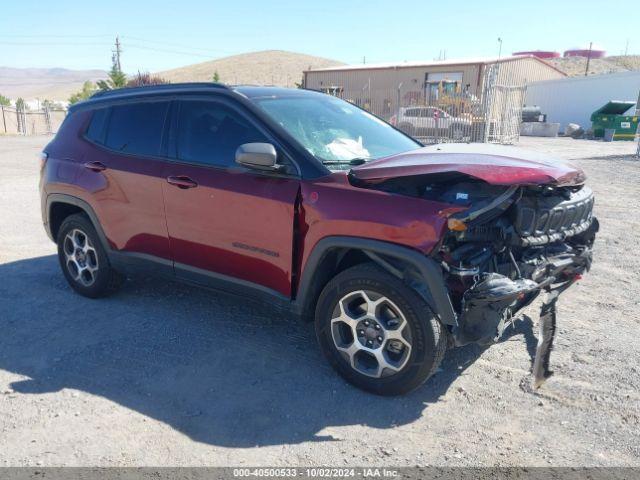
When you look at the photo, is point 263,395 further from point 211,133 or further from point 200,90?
point 200,90

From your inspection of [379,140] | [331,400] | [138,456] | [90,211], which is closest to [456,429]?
[331,400]

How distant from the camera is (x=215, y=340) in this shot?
4133 mm

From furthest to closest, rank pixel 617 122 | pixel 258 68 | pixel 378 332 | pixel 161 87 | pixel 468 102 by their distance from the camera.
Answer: pixel 258 68
pixel 617 122
pixel 468 102
pixel 161 87
pixel 378 332

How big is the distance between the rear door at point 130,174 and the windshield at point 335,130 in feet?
3.47

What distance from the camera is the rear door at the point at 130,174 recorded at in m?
4.27

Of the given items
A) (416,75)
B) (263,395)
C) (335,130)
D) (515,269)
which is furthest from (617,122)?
(263,395)

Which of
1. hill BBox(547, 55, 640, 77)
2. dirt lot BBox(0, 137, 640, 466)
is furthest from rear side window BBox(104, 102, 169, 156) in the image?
hill BBox(547, 55, 640, 77)

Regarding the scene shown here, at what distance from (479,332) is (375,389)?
2.48 feet

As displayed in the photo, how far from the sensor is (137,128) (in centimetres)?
449

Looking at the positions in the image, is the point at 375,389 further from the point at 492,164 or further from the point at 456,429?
the point at 492,164

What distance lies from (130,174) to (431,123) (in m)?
18.8

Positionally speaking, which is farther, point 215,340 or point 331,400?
point 215,340

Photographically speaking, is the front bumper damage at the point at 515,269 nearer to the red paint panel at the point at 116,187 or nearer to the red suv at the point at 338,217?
the red suv at the point at 338,217

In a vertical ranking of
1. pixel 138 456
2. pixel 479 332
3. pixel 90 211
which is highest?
pixel 90 211
